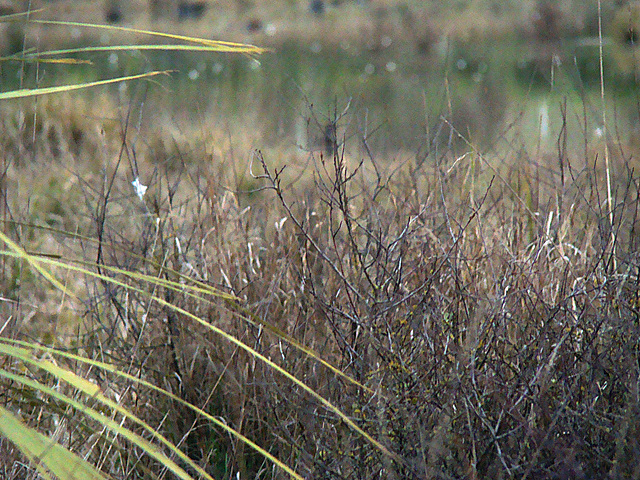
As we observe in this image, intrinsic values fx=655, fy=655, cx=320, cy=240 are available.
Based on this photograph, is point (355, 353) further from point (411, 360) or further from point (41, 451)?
point (41, 451)

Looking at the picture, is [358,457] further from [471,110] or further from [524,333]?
[471,110]

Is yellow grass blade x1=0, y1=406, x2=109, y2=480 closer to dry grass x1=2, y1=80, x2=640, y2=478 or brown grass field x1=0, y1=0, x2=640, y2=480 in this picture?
brown grass field x1=0, y1=0, x2=640, y2=480

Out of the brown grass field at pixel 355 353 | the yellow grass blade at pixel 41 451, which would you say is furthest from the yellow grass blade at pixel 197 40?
the yellow grass blade at pixel 41 451

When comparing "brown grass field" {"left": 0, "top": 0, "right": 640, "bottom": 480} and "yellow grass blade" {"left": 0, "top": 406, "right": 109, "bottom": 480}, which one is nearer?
"yellow grass blade" {"left": 0, "top": 406, "right": 109, "bottom": 480}

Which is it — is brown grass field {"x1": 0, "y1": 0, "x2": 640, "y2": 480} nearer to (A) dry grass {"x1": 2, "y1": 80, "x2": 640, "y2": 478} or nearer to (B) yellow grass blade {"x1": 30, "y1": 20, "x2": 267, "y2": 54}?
(A) dry grass {"x1": 2, "y1": 80, "x2": 640, "y2": 478}

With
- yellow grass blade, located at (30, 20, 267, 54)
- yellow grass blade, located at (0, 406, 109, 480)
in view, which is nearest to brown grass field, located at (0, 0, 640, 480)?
yellow grass blade, located at (0, 406, 109, 480)

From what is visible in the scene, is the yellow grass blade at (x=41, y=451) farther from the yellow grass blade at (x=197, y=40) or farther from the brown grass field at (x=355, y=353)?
the yellow grass blade at (x=197, y=40)

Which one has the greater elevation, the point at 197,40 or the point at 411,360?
the point at 197,40

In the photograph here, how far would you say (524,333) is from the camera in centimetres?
108

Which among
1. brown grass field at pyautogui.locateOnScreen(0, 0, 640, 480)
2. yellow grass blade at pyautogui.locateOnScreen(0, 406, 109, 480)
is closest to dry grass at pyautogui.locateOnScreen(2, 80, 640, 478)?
brown grass field at pyautogui.locateOnScreen(0, 0, 640, 480)

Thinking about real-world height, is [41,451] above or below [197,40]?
below

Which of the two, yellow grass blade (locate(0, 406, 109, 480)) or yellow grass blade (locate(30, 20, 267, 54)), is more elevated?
yellow grass blade (locate(30, 20, 267, 54))

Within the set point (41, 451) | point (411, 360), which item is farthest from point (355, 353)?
point (41, 451)

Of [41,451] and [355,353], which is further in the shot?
[355,353]
